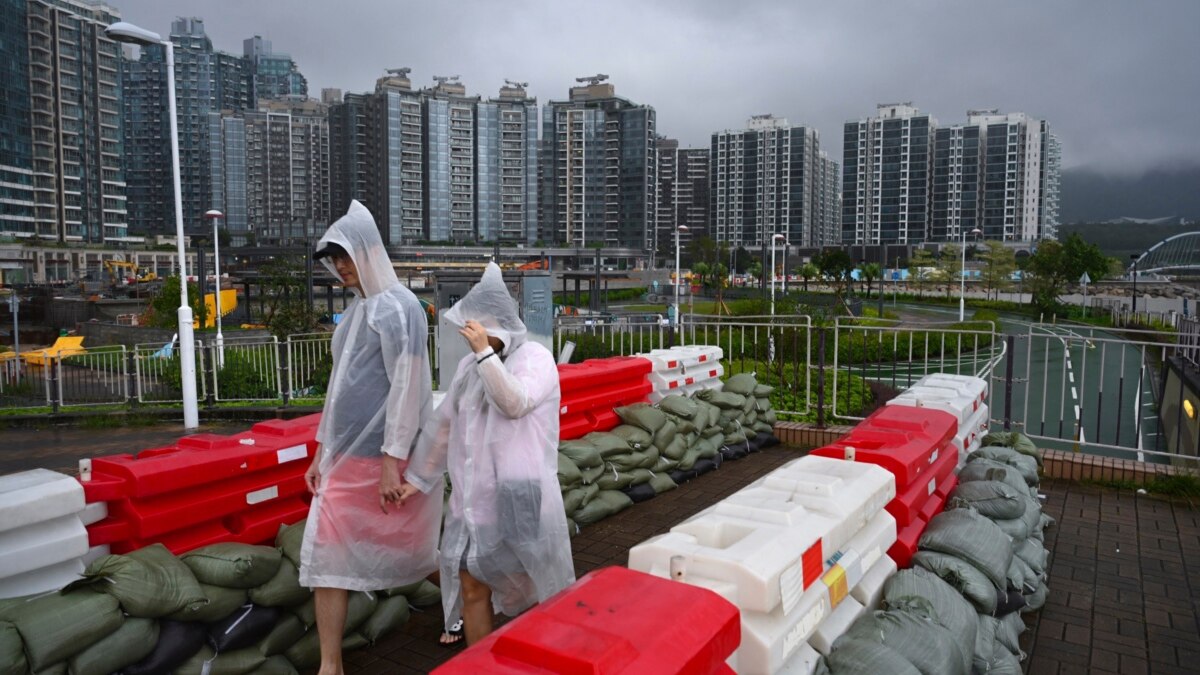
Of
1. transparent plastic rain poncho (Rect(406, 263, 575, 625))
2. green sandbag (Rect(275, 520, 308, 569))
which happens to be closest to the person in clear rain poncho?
transparent plastic rain poncho (Rect(406, 263, 575, 625))

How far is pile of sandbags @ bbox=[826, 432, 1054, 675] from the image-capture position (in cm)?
267

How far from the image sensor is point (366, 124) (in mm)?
90000

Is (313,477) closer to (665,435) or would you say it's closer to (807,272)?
(665,435)

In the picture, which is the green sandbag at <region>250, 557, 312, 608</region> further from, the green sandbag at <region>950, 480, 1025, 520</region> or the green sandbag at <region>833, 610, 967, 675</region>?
the green sandbag at <region>950, 480, 1025, 520</region>

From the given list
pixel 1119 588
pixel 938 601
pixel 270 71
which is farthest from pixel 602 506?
pixel 270 71

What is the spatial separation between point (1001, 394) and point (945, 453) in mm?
12849

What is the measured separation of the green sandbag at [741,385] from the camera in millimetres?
7758

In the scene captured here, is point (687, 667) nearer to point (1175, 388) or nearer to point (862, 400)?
point (862, 400)

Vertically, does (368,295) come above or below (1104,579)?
above

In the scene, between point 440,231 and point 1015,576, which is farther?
point 440,231

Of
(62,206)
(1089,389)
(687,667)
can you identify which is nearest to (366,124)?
(62,206)

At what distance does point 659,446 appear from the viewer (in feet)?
20.7

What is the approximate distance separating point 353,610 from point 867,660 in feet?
7.26

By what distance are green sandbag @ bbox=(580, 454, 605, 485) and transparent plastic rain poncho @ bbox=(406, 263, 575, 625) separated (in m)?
2.16
